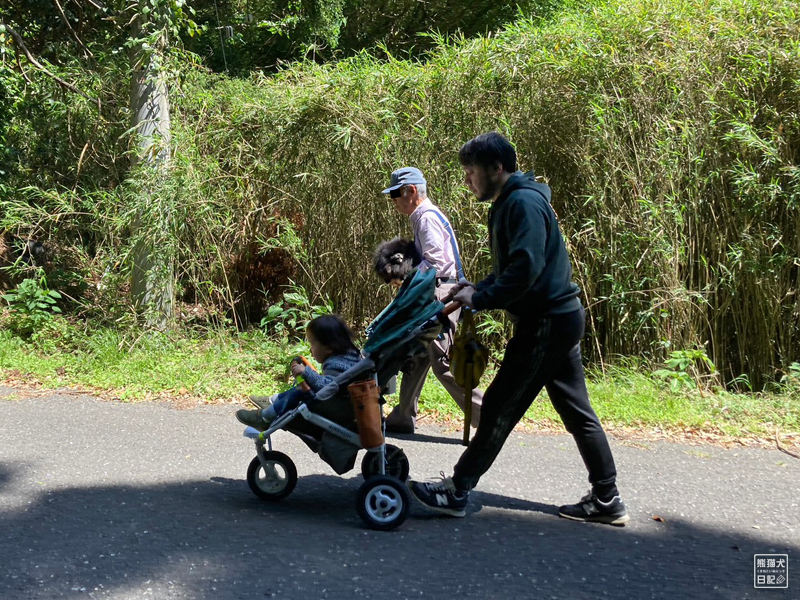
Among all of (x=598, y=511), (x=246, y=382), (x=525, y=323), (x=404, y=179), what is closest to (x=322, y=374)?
(x=525, y=323)

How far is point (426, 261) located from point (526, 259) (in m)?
1.62

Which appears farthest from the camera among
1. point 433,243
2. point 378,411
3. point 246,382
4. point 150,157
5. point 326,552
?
point 150,157

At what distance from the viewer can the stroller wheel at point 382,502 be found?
3879 mm

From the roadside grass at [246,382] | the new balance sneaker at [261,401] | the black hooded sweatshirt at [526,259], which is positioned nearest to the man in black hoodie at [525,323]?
the black hooded sweatshirt at [526,259]

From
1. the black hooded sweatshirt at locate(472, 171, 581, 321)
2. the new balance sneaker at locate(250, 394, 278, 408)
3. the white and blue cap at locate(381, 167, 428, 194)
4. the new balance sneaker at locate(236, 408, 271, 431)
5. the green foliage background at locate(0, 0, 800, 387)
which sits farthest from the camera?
the green foliage background at locate(0, 0, 800, 387)

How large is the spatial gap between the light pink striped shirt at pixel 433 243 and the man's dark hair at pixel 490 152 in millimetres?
1337

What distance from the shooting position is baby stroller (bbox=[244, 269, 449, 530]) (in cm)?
389

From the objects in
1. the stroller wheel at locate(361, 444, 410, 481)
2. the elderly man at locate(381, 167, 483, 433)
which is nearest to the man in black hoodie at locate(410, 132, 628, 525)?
the stroller wheel at locate(361, 444, 410, 481)

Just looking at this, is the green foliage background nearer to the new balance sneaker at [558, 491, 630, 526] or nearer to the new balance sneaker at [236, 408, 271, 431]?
the new balance sneaker at [558, 491, 630, 526]

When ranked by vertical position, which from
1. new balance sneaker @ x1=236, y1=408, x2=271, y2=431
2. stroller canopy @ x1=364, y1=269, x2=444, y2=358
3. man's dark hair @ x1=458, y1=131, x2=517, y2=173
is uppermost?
man's dark hair @ x1=458, y1=131, x2=517, y2=173

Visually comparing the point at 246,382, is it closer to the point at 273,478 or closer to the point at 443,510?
the point at 273,478

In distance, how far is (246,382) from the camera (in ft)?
22.3

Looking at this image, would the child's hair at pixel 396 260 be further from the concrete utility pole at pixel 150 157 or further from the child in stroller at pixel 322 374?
the concrete utility pole at pixel 150 157

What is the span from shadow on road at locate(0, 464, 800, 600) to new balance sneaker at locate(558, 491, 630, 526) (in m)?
0.06
